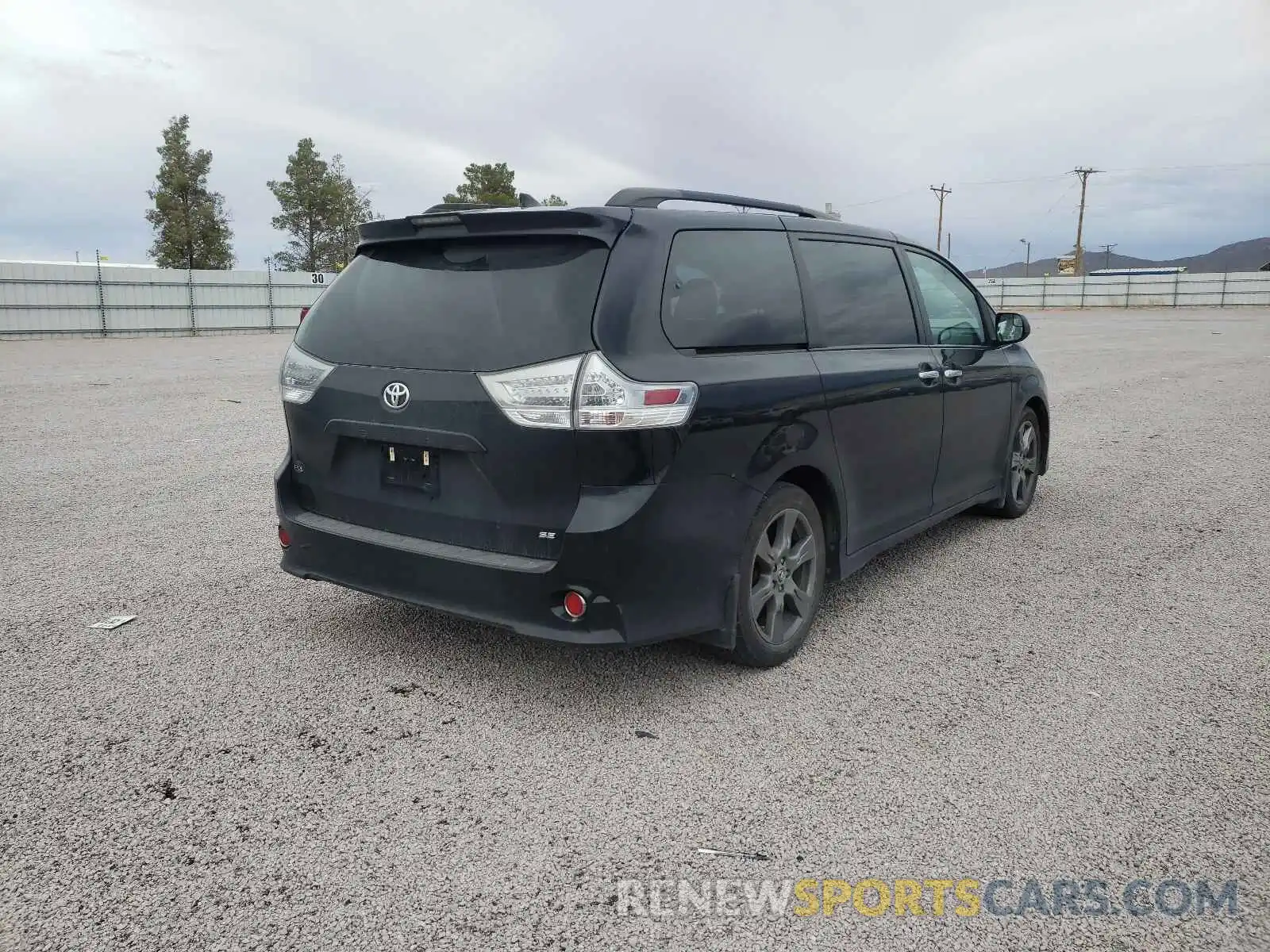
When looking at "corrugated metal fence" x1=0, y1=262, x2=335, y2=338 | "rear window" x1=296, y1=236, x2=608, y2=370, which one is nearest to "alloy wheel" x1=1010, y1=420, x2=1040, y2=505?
"rear window" x1=296, y1=236, x2=608, y2=370

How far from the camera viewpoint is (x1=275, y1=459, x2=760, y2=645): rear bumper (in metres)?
3.08

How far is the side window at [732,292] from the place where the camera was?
11.0 feet

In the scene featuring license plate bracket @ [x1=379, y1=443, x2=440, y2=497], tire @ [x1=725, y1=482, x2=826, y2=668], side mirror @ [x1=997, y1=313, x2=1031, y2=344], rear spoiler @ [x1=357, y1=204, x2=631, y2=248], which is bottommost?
tire @ [x1=725, y1=482, x2=826, y2=668]

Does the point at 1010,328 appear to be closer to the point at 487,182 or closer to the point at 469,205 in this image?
the point at 469,205

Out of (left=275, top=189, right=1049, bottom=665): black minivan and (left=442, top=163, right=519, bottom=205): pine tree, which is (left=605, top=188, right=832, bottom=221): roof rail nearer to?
(left=275, top=189, right=1049, bottom=665): black minivan

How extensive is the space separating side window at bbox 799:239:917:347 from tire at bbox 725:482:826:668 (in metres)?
0.76

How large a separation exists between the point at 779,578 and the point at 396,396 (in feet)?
5.21

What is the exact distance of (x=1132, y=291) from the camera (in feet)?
182

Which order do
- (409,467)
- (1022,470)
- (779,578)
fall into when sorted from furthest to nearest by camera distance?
(1022,470), (779,578), (409,467)

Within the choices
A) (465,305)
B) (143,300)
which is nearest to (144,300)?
(143,300)

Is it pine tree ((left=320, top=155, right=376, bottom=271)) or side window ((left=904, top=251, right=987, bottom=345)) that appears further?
pine tree ((left=320, top=155, right=376, bottom=271))

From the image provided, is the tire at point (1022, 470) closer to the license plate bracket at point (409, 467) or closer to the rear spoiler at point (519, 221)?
the rear spoiler at point (519, 221)

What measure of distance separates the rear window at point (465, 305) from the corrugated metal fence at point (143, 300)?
1012 inches

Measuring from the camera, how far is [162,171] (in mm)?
45500
